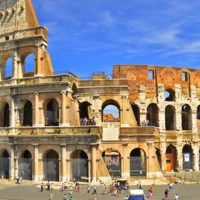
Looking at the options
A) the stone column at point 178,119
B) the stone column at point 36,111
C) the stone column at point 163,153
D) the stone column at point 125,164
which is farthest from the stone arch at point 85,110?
the stone column at point 178,119

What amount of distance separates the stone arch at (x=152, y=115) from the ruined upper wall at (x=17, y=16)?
1834cm

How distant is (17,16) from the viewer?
39969 millimetres

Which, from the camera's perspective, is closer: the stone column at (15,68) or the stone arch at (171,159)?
the stone column at (15,68)

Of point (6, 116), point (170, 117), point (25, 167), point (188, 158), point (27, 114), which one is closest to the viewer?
point (25, 167)

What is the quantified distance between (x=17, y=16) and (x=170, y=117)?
2451 centimetres

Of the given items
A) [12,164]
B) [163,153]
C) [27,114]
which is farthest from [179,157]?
[12,164]

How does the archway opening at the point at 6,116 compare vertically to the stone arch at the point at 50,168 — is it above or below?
above

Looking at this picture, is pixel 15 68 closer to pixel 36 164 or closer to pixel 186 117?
pixel 36 164

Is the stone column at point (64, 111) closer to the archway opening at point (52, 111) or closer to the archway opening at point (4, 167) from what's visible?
the archway opening at point (52, 111)

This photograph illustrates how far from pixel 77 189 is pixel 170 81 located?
69.1 ft

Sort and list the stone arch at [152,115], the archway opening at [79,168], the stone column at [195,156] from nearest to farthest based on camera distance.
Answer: the archway opening at [79,168] → the stone column at [195,156] → the stone arch at [152,115]

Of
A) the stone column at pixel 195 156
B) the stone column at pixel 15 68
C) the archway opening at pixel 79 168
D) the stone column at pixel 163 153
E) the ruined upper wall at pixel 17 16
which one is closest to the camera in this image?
the archway opening at pixel 79 168

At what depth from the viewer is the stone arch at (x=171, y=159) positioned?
4407 centimetres

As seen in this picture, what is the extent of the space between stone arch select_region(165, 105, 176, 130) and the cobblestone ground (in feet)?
40.5
